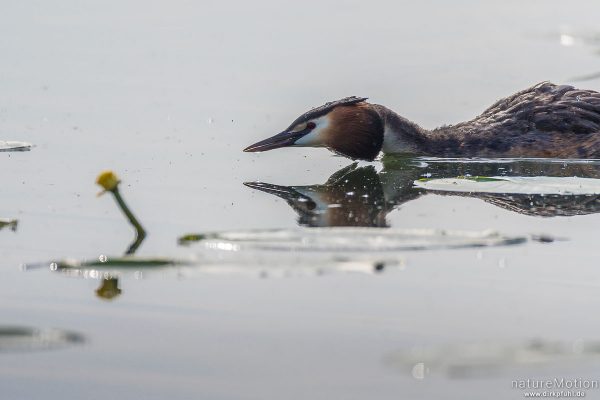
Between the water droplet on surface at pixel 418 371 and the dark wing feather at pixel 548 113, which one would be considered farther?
the dark wing feather at pixel 548 113

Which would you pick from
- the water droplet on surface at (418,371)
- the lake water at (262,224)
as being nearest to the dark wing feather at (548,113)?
the lake water at (262,224)

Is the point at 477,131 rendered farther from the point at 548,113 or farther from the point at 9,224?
the point at 9,224

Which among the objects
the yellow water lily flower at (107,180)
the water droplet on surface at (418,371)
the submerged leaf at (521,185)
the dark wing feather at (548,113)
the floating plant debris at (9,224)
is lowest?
the water droplet on surface at (418,371)

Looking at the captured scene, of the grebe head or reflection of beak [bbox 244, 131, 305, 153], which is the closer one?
reflection of beak [bbox 244, 131, 305, 153]

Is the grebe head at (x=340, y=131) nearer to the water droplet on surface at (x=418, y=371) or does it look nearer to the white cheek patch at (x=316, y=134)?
the white cheek patch at (x=316, y=134)

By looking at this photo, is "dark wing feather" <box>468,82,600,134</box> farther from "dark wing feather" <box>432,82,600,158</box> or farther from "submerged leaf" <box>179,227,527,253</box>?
"submerged leaf" <box>179,227,527,253</box>

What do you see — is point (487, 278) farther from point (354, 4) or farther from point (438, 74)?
point (354, 4)

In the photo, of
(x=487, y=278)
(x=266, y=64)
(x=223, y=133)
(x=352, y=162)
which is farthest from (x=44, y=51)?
(x=487, y=278)

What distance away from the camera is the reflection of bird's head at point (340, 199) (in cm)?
795

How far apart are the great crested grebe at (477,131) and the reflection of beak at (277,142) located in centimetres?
1

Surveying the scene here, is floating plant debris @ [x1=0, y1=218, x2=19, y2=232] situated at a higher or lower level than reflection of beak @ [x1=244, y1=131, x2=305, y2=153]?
lower

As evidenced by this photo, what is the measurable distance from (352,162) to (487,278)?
4.46 meters

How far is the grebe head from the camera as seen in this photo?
10.7 meters

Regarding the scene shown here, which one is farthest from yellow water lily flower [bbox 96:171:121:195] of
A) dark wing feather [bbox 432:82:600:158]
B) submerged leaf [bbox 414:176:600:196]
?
dark wing feather [bbox 432:82:600:158]
